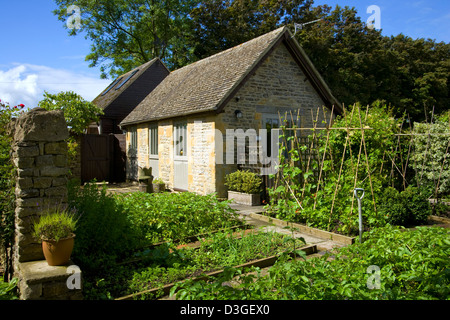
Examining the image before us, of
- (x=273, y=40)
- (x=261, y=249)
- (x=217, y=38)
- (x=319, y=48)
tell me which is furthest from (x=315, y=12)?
(x=261, y=249)

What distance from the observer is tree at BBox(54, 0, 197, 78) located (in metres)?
29.0

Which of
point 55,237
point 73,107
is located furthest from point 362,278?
point 73,107

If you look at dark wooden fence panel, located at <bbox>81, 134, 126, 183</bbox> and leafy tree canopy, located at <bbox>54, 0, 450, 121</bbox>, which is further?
leafy tree canopy, located at <bbox>54, 0, 450, 121</bbox>

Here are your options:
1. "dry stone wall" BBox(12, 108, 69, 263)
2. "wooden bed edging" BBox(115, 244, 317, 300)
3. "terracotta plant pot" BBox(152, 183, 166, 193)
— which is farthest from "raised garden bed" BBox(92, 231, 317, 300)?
"terracotta plant pot" BBox(152, 183, 166, 193)

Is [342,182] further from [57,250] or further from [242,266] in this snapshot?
[57,250]

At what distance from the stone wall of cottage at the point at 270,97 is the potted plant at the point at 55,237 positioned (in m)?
7.20

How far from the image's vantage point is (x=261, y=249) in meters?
5.86

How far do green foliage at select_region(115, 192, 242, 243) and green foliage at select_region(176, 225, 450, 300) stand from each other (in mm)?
2974

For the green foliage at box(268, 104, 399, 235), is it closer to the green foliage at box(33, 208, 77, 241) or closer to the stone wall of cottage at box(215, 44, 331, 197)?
the stone wall of cottage at box(215, 44, 331, 197)

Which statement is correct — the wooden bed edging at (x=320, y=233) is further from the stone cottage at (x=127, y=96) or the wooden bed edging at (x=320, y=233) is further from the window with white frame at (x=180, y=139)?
the stone cottage at (x=127, y=96)

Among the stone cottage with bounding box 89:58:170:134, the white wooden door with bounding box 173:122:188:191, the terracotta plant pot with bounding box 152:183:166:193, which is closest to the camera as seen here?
the white wooden door with bounding box 173:122:188:191

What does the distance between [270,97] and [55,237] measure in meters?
9.77

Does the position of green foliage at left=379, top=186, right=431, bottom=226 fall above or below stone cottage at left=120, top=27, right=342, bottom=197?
below

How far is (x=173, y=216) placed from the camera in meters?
7.07
